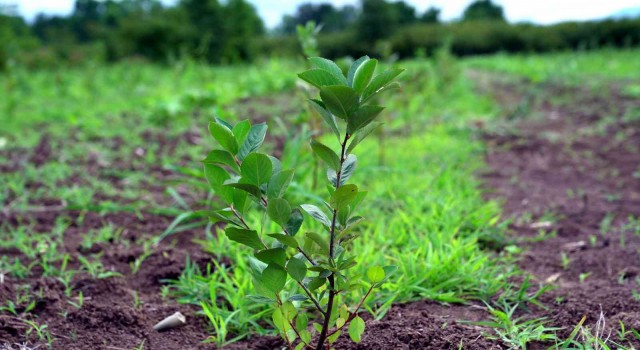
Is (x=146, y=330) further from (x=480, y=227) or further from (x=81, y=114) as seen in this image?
(x=81, y=114)

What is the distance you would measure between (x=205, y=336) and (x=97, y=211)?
1393 mm

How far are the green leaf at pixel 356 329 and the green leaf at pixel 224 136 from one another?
1.54 ft

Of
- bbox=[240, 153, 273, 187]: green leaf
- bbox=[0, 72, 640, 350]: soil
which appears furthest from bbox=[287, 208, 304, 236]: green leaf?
bbox=[0, 72, 640, 350]: soil

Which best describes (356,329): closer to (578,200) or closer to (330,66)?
(330,66)

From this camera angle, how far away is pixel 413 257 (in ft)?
6.45

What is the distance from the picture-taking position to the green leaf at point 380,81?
3.44 ft

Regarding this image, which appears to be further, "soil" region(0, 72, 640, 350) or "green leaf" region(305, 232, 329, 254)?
"soil" region(0, 72, 640, 350)

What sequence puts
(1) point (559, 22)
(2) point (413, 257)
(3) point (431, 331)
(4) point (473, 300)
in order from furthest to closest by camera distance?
(1) point (559, 22)
(2) point (413, 257)
(4) point (473, 300)
(3) point (431, 331)

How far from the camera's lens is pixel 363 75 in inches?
41.7

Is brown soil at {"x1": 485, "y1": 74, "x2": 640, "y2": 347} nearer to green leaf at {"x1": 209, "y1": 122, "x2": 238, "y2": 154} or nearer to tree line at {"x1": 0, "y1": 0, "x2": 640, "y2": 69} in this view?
green leaf at {"x1": 209, "y1": 122, "x2": 238, "y2": 154}

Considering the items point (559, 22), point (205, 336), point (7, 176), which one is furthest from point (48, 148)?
point (559, 22)

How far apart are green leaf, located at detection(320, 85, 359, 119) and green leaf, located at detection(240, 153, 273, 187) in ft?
0.53

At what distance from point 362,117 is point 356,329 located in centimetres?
49

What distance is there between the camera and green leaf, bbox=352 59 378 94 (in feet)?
3.42
